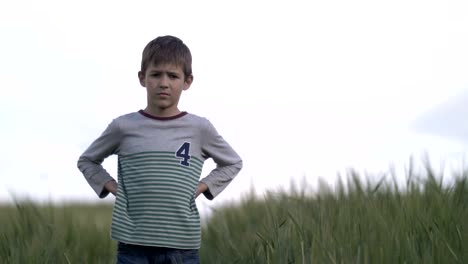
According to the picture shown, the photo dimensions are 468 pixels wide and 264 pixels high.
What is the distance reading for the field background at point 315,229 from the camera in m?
2.55

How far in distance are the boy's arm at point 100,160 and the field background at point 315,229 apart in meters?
0.35

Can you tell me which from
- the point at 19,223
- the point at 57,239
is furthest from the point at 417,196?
the point at 19,223

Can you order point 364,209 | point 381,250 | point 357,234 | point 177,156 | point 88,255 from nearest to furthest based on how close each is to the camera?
1. point 381,250
2. point 357,234
3. point 177,156
4. point 364,209
5. point 88,255

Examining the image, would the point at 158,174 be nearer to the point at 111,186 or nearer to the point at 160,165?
the point at 160,165

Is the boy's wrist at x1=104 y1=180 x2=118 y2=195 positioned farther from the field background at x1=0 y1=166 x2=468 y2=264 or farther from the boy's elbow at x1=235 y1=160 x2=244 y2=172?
the boy's elbow at x1=235 y1=160 x2=244 y2=172

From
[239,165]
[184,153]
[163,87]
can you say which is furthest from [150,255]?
[163,87]

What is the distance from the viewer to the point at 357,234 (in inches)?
111

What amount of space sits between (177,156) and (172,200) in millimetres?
185

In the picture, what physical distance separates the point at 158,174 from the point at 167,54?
505 mm

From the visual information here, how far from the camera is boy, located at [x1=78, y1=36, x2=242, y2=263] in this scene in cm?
299

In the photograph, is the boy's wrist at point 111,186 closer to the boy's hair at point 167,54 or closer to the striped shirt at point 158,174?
the striped shirt at point 158,174

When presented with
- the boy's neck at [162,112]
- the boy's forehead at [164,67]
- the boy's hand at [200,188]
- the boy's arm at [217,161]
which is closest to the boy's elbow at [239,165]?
the boy's arm at [217,161]

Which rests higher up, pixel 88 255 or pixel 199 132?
pixel 199 132

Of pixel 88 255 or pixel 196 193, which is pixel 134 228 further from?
pixel 88 255
